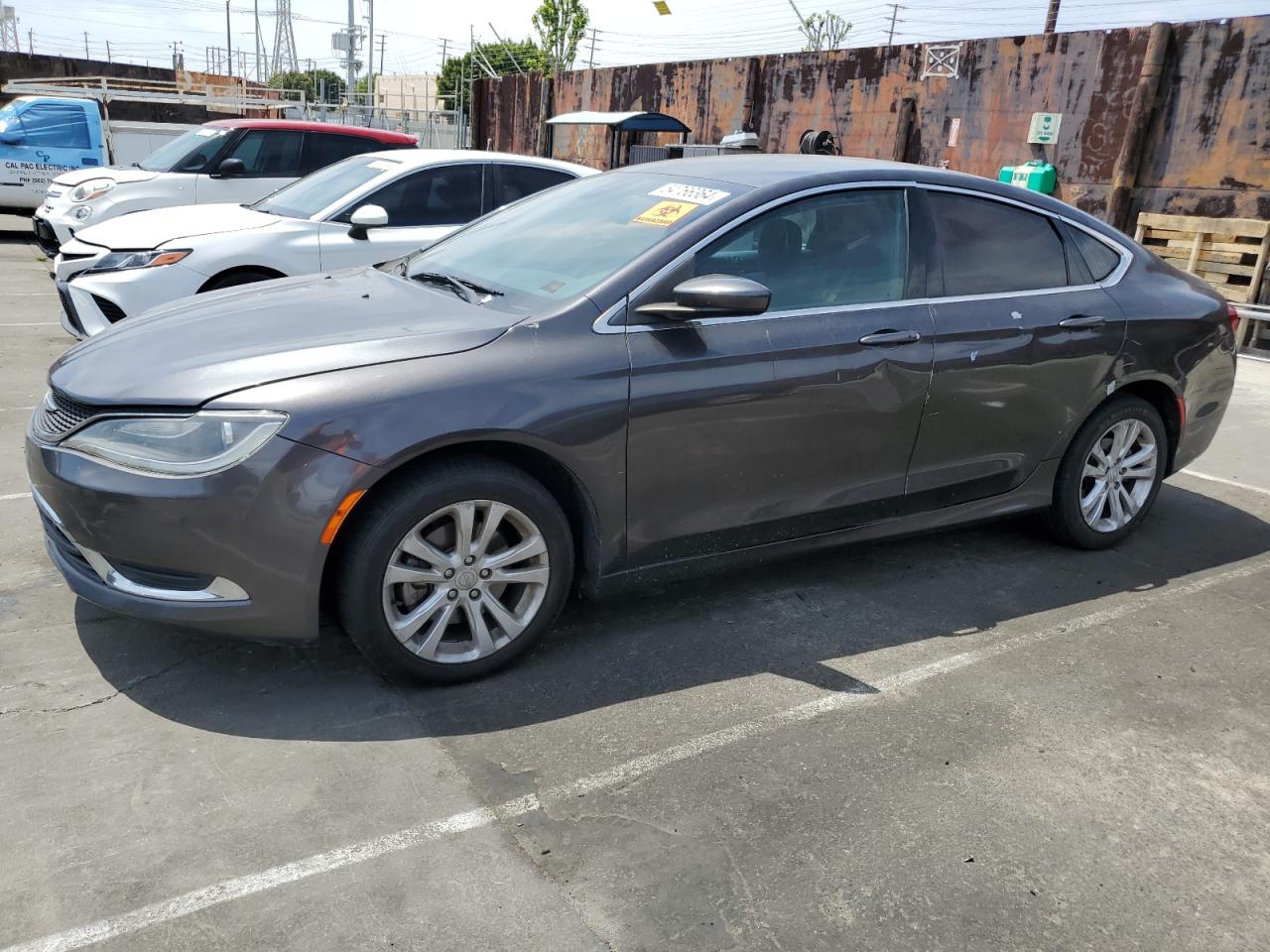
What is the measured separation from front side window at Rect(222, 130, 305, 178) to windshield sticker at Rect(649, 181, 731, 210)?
713cm

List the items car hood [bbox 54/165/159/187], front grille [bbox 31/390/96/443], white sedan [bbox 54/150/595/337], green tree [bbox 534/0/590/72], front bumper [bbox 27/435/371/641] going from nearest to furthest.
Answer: front bumper [bbox 27/435/371/641], front grille [bbox 31/390/96/443], white sedan [bbox 54/150/595/337], car hood [bbox 54/165/159/187], green tree [bbox 534/0/590/72]

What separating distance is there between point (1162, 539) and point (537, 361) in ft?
11.6

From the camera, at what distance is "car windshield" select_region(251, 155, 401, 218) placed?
24.0ft

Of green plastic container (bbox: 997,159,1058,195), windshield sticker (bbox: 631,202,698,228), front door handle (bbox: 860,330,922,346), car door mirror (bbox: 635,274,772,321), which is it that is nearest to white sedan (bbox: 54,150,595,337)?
windshield sticker (bbox: 631,202,698,228)

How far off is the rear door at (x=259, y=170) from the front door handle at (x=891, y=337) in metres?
7.70

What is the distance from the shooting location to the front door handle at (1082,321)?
445 centimetres

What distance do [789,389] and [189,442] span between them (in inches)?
76.9

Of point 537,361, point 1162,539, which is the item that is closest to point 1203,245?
point 1162,539

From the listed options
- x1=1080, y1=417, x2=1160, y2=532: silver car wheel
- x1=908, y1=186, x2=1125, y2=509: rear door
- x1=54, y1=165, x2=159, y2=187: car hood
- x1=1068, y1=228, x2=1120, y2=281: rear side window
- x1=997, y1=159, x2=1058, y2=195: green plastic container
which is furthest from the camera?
x1=997, y1=159, x2=1058, y2=195: green plastic container

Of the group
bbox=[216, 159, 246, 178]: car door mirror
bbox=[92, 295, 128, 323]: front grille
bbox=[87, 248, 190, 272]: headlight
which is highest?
bbox=[216, 159, 246, 178]: car door mirror

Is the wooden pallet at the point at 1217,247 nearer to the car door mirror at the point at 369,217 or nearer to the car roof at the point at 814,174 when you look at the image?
the car roof at the point at 814,174

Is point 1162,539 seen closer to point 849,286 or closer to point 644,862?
point 849,286

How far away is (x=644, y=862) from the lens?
8.63ft

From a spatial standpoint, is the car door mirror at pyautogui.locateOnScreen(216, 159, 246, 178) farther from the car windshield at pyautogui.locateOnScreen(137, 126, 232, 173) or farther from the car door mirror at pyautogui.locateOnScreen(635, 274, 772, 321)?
the car door mirror at pyautogui.locateOnScreen(635, 274, 772, 321)
